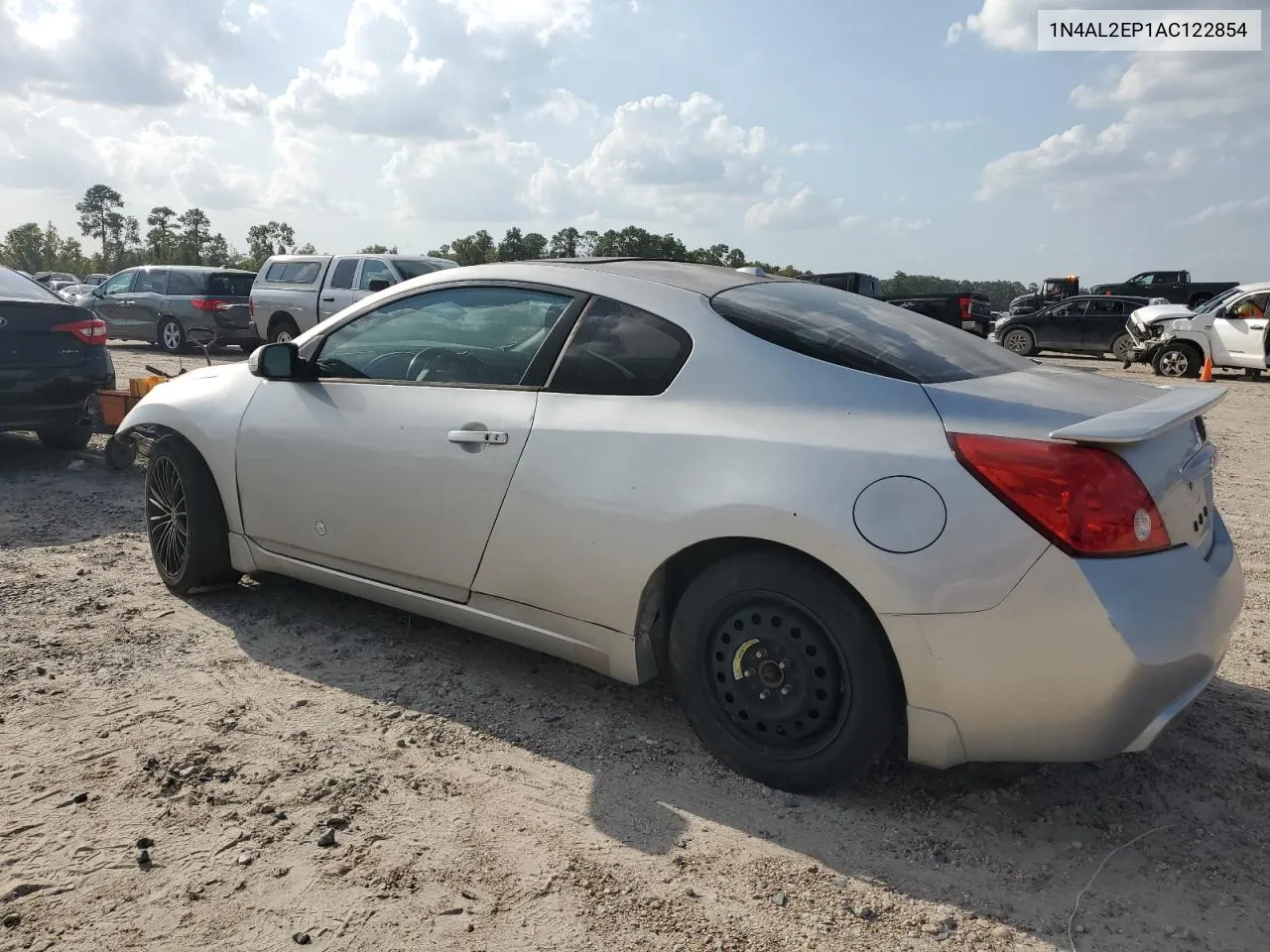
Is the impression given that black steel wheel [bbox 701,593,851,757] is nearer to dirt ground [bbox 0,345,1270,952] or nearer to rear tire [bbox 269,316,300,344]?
dirt ground [bbox 0,345,1270,952]

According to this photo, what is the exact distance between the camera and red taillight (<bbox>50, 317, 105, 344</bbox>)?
7230mm

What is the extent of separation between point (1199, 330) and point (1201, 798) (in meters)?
16.1

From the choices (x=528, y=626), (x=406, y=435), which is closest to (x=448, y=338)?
(x=406, y=435)

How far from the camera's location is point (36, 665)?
3734 mm

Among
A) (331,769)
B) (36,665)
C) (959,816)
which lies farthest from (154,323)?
(959,816)

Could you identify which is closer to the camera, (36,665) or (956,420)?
(956,420)

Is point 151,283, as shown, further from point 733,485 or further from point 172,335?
point 733,485

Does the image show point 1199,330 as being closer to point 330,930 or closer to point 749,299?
point 749,299

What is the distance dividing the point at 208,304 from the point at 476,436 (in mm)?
16779

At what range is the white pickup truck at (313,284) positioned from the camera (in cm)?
1566

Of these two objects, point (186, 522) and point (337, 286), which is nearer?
point (186, 522)

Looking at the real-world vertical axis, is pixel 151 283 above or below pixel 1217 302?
below

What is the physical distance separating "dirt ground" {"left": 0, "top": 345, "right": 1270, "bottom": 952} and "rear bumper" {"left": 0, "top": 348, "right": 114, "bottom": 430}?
3.61 meters

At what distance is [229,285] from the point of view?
18.4 meters
